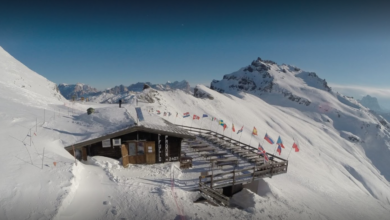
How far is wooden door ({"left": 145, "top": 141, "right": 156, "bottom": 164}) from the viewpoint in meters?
16.8

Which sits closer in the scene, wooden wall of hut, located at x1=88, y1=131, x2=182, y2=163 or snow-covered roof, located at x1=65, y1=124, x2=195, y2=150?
snow-covered roof, located at x1=65, y1=124, x2=195, y2=150

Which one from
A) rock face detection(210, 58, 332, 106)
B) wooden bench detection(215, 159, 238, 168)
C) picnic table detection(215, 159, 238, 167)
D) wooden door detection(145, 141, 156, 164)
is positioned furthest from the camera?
rock face detection(210, 58, 332, 106)

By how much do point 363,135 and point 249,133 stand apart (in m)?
91.5

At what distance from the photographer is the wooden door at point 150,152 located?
16.8 m

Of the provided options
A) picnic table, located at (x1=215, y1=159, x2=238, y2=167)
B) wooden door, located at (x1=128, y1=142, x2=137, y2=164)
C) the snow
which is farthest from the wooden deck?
wooden door, located at (x1=128, y1=142, x2=137, y2=164)

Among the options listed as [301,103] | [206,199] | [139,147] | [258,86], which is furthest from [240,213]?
[258,86]

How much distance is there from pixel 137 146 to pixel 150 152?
1164 millimetres

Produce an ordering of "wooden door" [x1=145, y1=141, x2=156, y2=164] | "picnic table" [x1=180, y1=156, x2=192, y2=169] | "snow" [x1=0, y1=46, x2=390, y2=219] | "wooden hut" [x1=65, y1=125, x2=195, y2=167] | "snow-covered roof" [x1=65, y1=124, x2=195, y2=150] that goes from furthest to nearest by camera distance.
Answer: "wooden door" [x1=145, y1=141, x2=156, y2=164]
"picnic table" [x1=180, y1=156, x2=192, y2=169]
"wooden hut" [x1=65, y1=125, x2=195, y2=167]
"snow-covered roof" [x1=65, y1=124, x2=195, y2=150]
"snow" [x1=0, y1=46, x2=390, y2=219]

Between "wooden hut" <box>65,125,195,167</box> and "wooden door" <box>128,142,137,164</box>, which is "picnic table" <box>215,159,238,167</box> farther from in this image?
"wooden door" <box>128,142,137,164</box>

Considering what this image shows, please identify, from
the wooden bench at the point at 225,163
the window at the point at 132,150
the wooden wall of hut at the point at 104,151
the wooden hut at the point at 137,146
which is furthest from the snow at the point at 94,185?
the wooden bench at the point at 225,163

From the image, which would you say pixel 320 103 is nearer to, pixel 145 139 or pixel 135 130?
pixel 145 139

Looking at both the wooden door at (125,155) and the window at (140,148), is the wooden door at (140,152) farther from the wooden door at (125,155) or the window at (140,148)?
the wooden door at (125,155)

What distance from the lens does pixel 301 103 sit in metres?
132

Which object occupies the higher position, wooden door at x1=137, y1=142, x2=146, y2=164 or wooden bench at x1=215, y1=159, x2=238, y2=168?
wooden door at x1=137, y1=142, x2=146, y2=164
